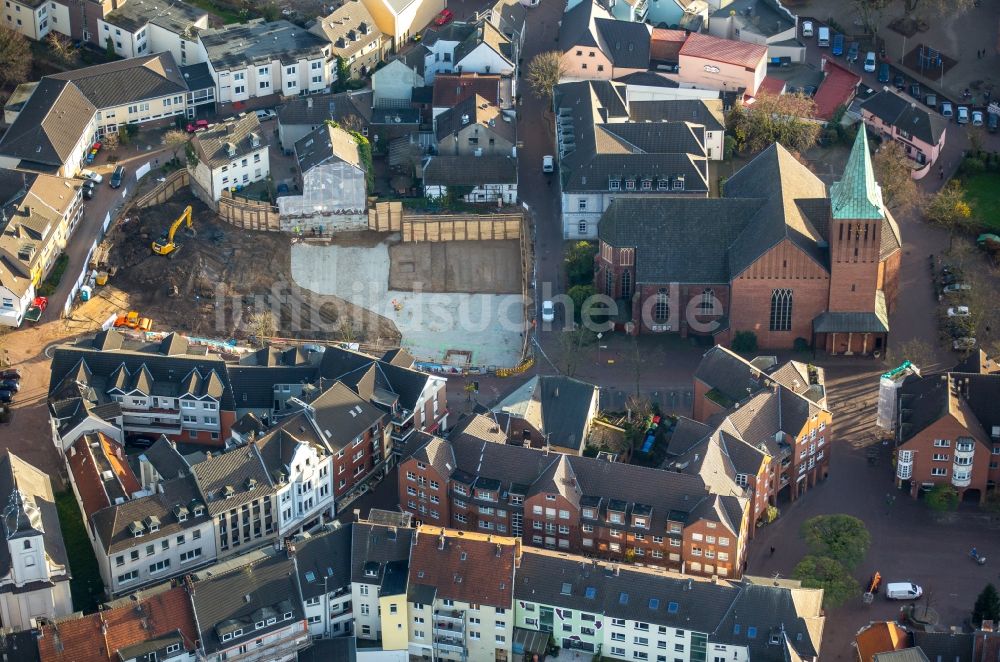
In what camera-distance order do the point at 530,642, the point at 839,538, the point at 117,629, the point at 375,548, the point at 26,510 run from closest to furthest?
1. the point at 117,629
2. the point at 26,510
3. the point at 530,642
4. the point at 375,548
5. the point at 839,538

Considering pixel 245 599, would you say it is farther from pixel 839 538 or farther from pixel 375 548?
pixel 839 538

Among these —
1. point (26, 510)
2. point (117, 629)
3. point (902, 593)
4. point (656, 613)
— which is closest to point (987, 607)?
point (902, 593)

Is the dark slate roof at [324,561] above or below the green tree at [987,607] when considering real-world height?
above

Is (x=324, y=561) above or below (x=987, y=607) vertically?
above

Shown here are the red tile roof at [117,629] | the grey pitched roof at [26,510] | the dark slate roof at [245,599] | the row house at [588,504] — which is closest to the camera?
the red tile roof at [117,629]

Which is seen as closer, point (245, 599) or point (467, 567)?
point (245, 599)

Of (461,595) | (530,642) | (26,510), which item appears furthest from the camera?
(530,642)

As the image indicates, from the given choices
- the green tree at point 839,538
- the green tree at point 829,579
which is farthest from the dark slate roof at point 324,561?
the green tree at point 839,538

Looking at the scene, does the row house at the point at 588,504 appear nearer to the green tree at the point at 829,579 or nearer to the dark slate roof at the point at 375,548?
the green tree at the point at 829,579
